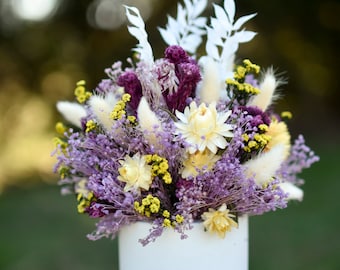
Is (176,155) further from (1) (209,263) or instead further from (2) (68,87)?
(2) (68,87)

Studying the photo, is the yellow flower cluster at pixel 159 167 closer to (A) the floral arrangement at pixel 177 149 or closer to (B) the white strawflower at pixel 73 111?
(A) the floral arrangement at pixel 177 149

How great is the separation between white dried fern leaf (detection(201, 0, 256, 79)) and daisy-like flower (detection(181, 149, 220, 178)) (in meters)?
0.26

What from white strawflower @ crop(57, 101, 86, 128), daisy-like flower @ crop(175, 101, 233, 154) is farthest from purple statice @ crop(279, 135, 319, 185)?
white strawflower @ crop(57, 101, 86, 128)

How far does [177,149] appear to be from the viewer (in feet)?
3.61

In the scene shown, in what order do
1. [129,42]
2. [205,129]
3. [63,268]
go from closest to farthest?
[205,129] < [63,268] < [129,42]

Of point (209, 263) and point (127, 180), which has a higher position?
point (127, 180)

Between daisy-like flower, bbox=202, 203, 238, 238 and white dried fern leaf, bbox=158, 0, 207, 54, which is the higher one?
white dried fern leaf, bbox=158, 0, 207, 54

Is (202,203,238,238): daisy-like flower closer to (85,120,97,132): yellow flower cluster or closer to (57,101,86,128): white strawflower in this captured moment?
(85,120,97,132): yellow flower cluster

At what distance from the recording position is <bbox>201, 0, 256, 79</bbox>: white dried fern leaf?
128cm

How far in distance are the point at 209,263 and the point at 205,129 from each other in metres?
0.27

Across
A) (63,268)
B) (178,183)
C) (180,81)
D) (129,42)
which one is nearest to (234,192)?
(178,183)

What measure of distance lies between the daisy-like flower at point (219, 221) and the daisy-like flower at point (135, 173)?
0.13 m

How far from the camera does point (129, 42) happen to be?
5.16 metres

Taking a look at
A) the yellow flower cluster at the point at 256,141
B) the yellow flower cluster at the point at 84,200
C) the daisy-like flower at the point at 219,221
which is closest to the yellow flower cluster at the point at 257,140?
the yellow flower cluster at the point at 256,141
